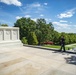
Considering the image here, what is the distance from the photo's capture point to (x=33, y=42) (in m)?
26.9

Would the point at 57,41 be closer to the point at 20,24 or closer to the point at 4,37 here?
the point at 20,24

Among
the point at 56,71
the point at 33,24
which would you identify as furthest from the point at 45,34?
the point at 56,71

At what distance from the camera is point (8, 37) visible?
1221cm

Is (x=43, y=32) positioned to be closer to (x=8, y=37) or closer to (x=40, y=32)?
(x=40, y=32)

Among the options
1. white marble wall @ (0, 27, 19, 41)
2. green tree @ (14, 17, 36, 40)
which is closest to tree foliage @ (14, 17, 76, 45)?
green tree @ (14, 17, 36, 40)

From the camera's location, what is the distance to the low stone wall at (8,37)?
11.6 meters

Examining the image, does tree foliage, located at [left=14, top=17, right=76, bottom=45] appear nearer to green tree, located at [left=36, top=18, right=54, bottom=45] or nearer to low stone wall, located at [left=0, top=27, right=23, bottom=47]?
green tree, located at [left=36, top=18, right=54, bottom=45]

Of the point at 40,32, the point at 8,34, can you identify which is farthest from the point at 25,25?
the point at 8,34

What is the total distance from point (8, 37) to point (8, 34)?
1.17 ft

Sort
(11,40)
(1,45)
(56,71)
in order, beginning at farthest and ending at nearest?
(11,40)
(1,45)
(56,71)

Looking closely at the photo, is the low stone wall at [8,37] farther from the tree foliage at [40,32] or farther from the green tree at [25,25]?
the green tree at [25,25]

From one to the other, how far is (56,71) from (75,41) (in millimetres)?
35252

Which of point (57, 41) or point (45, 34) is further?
point (45, 34)

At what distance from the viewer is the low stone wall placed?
456 inches
